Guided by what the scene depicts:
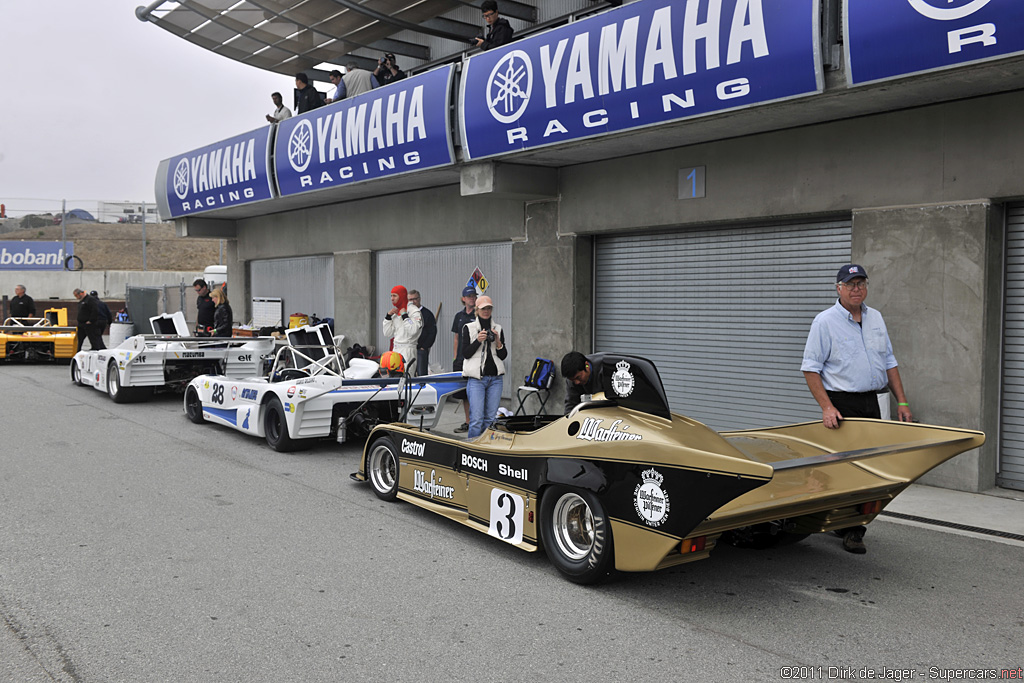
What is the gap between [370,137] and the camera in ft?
40.2

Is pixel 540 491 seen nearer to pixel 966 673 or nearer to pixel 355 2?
pixel 966 673

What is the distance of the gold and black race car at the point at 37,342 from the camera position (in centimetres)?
1914

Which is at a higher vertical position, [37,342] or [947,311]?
[947,311]

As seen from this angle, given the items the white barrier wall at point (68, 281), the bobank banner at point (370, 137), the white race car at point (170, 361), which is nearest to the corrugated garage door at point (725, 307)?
the bobank banner at point (370, 137)

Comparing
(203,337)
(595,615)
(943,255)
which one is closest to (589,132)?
(943,255)

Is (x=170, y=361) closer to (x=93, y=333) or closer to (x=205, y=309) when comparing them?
(x=205, y=309)

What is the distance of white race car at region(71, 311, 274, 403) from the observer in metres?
12.5

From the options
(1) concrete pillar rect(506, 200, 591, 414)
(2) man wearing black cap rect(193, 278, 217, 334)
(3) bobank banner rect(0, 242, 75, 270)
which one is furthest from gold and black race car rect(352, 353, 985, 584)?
(3) bobank banner rect(0, 242, 75, 270)

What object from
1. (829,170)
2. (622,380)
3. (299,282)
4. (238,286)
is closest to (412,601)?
(622,380)

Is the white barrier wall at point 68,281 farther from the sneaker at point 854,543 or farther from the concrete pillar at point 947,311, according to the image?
the sneaker at point 854,543

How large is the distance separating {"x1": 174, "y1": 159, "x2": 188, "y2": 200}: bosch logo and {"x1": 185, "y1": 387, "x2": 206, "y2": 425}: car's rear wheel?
891 centimetres

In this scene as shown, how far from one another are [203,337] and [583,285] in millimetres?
6361

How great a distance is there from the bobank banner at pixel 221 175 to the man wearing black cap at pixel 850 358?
12052mm

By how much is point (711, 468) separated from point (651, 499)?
410mm
